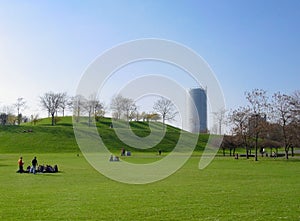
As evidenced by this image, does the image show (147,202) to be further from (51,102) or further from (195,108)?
(51,102)

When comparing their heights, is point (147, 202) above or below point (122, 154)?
below

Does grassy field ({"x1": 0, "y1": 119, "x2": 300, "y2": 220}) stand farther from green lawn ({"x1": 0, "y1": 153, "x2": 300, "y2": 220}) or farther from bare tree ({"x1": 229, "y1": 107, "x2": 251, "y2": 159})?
bare tree ({"x1": 229, "y1": 107, "x2": 251, "y2": 159})

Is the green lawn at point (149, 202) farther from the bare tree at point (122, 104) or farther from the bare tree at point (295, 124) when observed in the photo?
the bare tree at point (295, 124)

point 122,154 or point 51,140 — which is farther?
point 51,140

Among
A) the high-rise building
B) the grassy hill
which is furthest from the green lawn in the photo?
the grassy hill

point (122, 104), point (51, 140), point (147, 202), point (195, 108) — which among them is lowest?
point (147, 202)

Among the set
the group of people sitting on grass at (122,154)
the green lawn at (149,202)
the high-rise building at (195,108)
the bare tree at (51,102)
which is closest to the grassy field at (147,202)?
the green lawn at (149,202)

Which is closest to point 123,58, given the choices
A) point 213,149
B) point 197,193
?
point 197,193

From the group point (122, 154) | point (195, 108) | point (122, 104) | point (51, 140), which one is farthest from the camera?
point (51, 140)

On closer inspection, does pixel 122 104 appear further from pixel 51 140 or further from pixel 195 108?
pixel 51 140

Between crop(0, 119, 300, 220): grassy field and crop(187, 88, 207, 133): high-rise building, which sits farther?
crop(187, 88, 207, 133): high-rise building

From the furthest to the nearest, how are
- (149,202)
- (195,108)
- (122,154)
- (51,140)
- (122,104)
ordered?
(51,140) → (122,154) → (122,104) → (195,108) → (149,202)

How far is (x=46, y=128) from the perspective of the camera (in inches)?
4902

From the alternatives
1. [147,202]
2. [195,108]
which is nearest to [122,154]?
[195,108]
